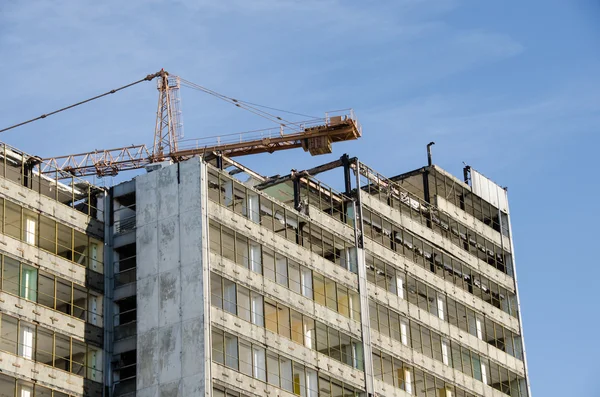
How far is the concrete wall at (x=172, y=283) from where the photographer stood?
304 ft

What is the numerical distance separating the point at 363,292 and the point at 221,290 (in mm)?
17962

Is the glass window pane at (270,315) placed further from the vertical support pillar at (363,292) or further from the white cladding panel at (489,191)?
the white cladding panel at (489,191)

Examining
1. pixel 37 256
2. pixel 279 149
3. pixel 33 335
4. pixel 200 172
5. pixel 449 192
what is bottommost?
pixel 33 335

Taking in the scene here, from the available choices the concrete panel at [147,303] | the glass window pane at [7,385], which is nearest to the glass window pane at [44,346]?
the glass window pane at [7,385]

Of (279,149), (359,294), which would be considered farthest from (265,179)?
(279,149)

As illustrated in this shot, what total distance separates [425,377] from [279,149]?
198ft

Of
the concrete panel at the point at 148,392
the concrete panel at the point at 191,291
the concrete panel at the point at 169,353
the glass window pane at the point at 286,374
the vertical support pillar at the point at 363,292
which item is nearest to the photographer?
the concrete panel at the point at 169,353

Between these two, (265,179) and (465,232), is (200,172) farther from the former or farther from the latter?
(465,232)

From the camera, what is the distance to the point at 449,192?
128875mm

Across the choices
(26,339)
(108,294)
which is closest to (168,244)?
(108,294)

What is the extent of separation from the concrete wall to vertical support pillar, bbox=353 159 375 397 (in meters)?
18.9

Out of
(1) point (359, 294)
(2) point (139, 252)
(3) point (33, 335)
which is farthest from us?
(1) point (359, 294)

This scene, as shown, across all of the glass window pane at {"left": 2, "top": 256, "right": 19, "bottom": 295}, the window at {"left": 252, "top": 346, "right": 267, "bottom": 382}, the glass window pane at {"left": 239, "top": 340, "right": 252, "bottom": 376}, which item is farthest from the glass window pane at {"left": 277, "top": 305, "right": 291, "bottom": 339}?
the glass window pane at {"left": 2, "top": 256, "right": 19, "bottom": 295}

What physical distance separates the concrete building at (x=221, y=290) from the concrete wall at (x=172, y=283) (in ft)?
0.32
